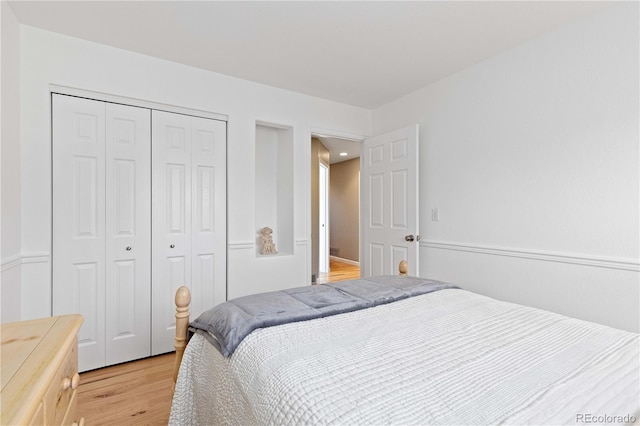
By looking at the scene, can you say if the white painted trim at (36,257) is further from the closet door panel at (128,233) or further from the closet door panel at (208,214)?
the closet door panel at (208,214)

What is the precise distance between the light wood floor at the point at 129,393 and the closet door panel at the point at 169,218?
24 centimetres

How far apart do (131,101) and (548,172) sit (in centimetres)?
324

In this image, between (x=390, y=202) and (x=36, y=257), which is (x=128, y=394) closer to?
(x=36, y=257)

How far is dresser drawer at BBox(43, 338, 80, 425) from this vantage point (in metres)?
0.73

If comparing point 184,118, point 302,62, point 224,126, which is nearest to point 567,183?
point 302,62

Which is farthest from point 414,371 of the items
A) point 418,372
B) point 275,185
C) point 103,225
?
point 275,185

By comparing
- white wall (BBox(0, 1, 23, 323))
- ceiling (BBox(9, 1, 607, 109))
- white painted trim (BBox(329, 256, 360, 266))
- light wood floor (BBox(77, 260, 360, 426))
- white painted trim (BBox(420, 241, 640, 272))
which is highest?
ceiling (BBox(9, 1, 607, 109))

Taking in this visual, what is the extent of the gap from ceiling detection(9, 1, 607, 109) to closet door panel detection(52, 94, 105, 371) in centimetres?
61

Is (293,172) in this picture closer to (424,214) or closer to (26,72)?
(424,214)

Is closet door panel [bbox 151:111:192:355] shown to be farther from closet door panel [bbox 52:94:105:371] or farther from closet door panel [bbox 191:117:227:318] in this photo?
closet door panel [bbox 52:94:105:371]

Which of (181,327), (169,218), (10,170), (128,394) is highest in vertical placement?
(10,170)

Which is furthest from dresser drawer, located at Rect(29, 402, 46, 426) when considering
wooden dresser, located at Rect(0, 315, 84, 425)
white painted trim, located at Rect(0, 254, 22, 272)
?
white painted trim, located at Rect(0, 254, 22, 272)

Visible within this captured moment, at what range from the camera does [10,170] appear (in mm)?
1910

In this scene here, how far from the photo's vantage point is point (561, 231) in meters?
2.15
